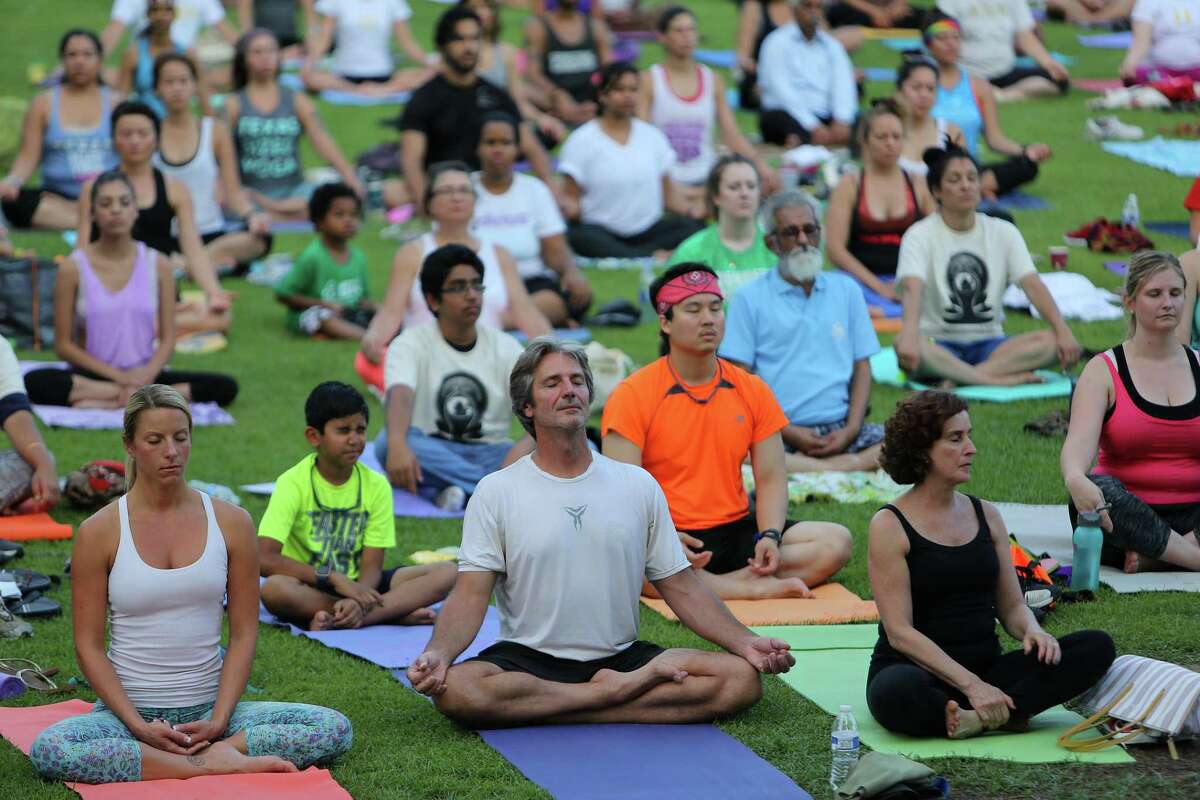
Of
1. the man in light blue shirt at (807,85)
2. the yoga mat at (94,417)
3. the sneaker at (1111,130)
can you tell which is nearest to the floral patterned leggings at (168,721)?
the yoga mat at (94,417)

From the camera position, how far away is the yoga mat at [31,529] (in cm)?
791

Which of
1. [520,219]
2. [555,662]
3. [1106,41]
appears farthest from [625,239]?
[1106,41]

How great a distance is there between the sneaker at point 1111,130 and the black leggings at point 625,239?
4.37 metres

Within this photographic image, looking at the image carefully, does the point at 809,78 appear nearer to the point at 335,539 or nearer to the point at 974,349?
the point at 974,349

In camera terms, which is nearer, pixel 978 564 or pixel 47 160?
pixel 978 564

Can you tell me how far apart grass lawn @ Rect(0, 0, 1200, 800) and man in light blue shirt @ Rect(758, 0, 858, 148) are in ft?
3.79

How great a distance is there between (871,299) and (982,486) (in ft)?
10.8

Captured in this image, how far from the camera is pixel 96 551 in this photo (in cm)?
529

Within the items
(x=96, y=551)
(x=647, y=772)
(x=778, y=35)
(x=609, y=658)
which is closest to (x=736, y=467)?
(x=609, y=658)

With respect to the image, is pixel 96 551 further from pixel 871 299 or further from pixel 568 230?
pixel 568 230

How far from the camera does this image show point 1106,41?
19.4 metres

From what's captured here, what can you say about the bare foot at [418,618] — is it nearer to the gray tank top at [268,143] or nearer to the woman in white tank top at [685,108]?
the woman in white tank top at [685,108]

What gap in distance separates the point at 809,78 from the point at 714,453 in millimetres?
8976

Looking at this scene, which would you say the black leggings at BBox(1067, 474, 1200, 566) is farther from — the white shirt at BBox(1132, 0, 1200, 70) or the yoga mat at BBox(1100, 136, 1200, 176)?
the white shirt at BBox(1132, 0, 1200, 70)
